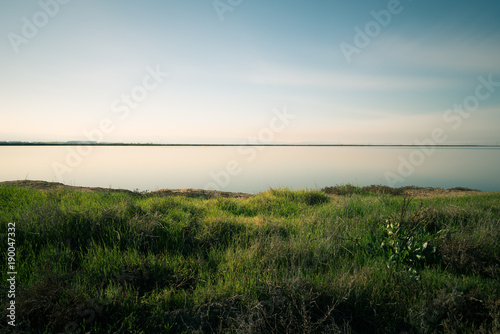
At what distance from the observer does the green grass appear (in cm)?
273

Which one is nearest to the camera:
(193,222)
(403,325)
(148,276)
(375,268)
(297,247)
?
(403,325)

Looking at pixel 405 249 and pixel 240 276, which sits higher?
pixel 405 249

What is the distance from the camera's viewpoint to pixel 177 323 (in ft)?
9.02

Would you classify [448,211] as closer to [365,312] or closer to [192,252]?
[365,312]

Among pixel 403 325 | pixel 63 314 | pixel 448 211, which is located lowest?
pixel 403 325

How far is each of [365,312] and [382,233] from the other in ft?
7.08

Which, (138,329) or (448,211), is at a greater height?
(448,211)

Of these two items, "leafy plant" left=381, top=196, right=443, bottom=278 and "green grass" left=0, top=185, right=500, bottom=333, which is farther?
"leafy plant" left=381, top=196, right=443, bottom=278

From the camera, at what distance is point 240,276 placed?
11.7ft

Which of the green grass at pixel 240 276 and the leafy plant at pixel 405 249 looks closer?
the green grass at pixel 240 276

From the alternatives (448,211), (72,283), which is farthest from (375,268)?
(72,283)

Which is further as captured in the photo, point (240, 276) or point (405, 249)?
point (405, 249)

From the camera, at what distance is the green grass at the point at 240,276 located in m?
2.73

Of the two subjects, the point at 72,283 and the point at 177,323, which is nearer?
the point at 177,323
